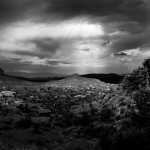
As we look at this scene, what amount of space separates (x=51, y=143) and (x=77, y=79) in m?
176

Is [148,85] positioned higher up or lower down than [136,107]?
higher up

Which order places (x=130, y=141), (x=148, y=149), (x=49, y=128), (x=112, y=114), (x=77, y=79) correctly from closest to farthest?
(x=148, y=149), (x=130, y=141), (x=49, y=128), (x=112, y=114), (x=77, y=79)

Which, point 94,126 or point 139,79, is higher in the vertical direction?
point 139,79

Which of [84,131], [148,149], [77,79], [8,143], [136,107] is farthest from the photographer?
[77,79]

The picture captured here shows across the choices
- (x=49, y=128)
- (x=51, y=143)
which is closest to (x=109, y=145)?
(x=51, y=143)

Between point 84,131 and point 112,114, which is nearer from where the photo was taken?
point 84,131

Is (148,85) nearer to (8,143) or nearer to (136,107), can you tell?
(136,107)

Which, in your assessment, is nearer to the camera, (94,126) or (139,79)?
(94,126)

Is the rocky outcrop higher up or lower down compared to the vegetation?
higher up

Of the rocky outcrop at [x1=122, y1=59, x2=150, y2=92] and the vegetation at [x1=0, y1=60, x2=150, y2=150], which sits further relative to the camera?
the rocky outcrop at [x1=122, y1=59, x2=150, y2=92]

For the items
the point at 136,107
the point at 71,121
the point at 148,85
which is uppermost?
the point at 148,85

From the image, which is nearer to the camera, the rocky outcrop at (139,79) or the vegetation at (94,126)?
Answer: the vegetation at (94,126)

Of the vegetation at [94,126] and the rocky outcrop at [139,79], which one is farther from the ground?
the rocky outcrop at [139,79]

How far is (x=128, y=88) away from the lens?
53.1 meters
